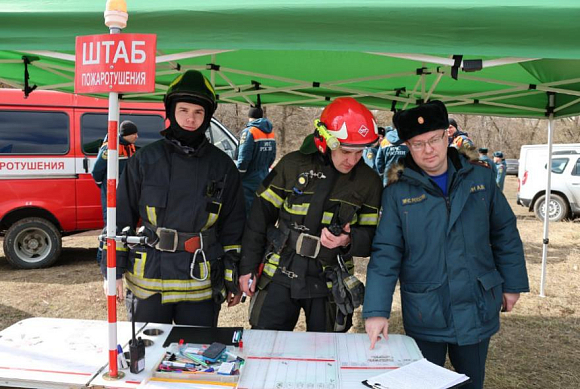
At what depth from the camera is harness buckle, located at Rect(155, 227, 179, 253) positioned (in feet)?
7.14

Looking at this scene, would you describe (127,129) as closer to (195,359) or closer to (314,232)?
(314,232)

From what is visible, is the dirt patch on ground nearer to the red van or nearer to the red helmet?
the red van

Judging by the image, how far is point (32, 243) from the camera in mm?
6328

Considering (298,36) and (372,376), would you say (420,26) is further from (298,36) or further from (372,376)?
(372,376)

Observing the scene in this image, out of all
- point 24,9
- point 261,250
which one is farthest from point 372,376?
point 24,9

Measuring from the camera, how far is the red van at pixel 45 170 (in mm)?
6012

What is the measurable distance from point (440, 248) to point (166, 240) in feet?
4.02

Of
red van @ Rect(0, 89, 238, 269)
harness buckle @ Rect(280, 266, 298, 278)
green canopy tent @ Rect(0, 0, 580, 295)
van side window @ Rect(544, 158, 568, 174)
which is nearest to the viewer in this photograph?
green canopy tent @ Rect(0, 0, 580, 295)

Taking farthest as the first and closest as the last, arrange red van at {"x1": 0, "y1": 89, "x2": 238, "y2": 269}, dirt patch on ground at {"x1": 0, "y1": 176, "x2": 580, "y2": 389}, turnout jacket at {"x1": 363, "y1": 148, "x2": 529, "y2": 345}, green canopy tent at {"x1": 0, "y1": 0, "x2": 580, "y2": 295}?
1. red van at {"x1": 0, "y1": 89, "x2": 238, "y2": 269}
2. dirt patch on ground at {"x1": 0, "y1": 176, "x2": 580, "y2": 389}
3. turnout jacket at {"x1": 363, "y1": 148, "x2": 529, "y2": 345}
4. green canopy tent at {"x1": 0, "y1": 0, "x2": 580, "y2": 295}

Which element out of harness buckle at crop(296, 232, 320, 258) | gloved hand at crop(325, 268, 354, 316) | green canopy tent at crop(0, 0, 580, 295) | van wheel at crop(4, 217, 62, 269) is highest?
green canopy tent at crop(0, 0, 580, 295)

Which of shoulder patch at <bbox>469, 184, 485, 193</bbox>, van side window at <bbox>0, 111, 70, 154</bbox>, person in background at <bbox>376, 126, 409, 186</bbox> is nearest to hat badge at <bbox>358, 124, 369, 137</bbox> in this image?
shoulder patch at <bbox>469, 184, 485, 193</bbox>

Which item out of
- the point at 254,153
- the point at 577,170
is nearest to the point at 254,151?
the point at 254,153

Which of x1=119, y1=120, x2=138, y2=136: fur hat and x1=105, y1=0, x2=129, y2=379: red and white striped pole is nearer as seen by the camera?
x1=105, y1=0, x2=129, y2=379: red and white striped pole

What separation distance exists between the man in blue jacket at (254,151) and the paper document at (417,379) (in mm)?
4231
